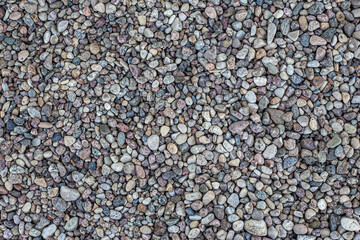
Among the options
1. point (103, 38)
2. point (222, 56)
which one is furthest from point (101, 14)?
point (222, 56)

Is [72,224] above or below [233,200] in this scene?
below

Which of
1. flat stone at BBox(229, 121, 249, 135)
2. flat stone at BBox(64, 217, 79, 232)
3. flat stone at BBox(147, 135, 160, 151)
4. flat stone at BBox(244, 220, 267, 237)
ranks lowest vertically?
flat stone at BBox(64, 217, 79, 232)

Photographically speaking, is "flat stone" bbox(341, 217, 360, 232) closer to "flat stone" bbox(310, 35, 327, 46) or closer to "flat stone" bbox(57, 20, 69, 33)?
"flat stone" bbox(310, 35, 327, 46)

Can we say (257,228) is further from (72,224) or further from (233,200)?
(72,224)

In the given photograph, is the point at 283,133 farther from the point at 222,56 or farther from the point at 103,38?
the point at 103,38

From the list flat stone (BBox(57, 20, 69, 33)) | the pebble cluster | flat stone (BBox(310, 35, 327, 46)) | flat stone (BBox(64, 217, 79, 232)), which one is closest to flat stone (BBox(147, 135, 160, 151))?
the pebble cluster

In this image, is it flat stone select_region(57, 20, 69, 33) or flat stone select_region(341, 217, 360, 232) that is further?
flat stone select_region(57, 20, 69, 33)

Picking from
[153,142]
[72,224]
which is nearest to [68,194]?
[72,224]

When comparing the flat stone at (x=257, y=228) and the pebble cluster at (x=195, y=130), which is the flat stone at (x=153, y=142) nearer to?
the pebble cluster at (x=195, y=130)

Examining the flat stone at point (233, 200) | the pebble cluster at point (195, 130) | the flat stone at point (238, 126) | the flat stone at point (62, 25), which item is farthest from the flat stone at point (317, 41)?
the flat stone at point (62, 25)
